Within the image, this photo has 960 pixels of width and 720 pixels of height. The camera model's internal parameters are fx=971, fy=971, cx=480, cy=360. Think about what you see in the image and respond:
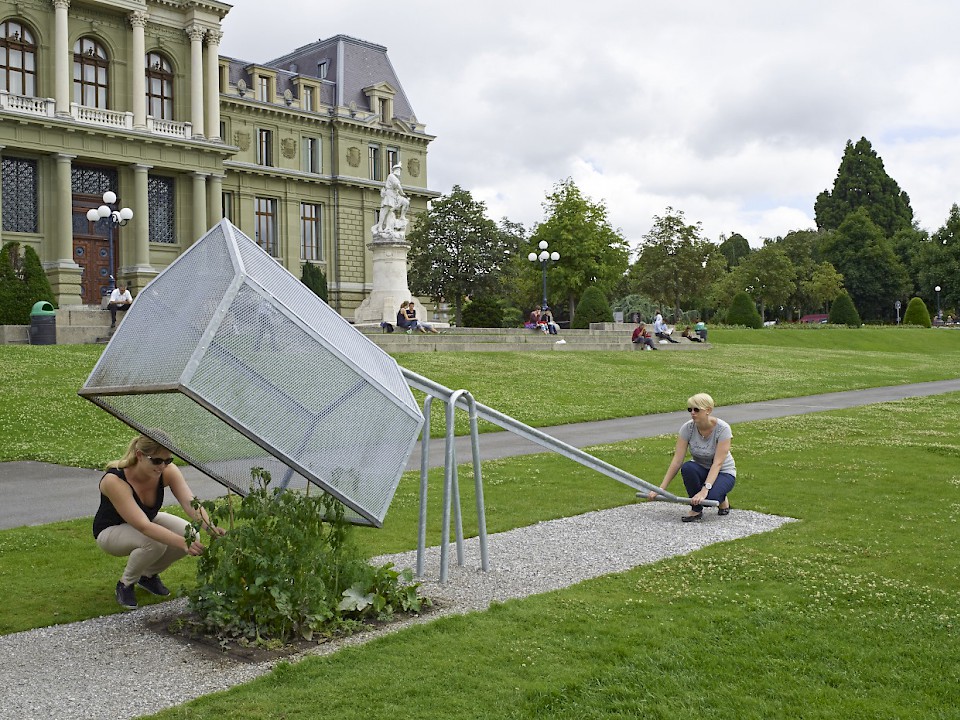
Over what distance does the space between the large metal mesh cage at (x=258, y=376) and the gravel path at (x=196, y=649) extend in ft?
3.89

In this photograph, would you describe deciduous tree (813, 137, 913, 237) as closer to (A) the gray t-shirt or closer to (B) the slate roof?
(B) the slate roof

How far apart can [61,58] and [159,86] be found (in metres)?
7.50

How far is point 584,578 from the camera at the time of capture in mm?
7590

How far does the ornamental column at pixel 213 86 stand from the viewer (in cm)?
5588

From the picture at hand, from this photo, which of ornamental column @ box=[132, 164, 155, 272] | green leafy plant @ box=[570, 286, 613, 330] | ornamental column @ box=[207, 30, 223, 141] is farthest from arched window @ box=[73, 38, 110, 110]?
green leafy plant @ box=[570, 286, 613, 330]

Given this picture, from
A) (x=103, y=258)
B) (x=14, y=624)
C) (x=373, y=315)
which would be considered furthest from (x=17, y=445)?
(x=103, y=258)

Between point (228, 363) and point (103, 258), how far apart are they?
51.4m

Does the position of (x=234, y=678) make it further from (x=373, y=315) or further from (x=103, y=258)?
(x=103, y=258)

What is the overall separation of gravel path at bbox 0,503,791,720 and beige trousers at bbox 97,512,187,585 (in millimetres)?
284

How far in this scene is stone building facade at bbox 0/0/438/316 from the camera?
4888 centimetres

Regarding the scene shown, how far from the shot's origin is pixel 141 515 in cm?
652

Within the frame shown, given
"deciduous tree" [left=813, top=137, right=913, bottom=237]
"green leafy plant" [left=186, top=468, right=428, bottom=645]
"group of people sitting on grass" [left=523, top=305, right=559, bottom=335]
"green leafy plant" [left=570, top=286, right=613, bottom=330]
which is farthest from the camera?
"deciduous tree" [left=813, top=137, right=913, bottom=237]

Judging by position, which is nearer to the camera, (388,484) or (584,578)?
(388,484)

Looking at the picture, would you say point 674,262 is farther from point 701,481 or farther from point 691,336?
point 701,481
